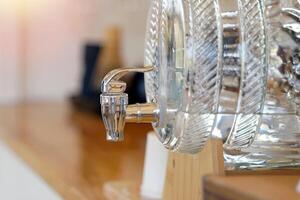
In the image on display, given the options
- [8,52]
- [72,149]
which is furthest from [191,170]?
[8,52]

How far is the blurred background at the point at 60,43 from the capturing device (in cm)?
198

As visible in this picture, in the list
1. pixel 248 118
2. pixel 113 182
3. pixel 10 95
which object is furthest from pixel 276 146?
pixel 10 95

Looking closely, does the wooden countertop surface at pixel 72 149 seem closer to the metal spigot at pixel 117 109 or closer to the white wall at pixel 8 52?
the white wall at pixel 8 52

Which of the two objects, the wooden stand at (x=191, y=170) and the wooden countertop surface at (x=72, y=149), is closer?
the wooden stand at (x=191, y=170)

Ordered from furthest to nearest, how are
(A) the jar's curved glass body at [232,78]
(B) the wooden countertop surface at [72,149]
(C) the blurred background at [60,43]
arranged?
1. (C) the blurred background at [60,43]
2. (B) the wooden countertop surface at [72,149]
3. (A) the jar's curved glass body at [232,78]

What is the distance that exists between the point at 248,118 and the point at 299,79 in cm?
8

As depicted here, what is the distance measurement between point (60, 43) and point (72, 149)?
2.72 feet

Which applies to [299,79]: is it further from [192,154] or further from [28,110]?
[28,110]

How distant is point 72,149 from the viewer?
132 centimetres

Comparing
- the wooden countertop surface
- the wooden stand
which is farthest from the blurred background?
the wooden stand

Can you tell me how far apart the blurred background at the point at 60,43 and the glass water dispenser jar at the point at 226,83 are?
1230mm

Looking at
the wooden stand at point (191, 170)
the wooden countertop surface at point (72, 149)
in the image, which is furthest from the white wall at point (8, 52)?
the wooden stand at point (191, 170)

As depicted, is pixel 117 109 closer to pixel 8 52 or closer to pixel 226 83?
pixel 226 83

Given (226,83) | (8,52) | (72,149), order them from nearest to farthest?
1. (226,83)
2. (72,149)
3. (8,52)
